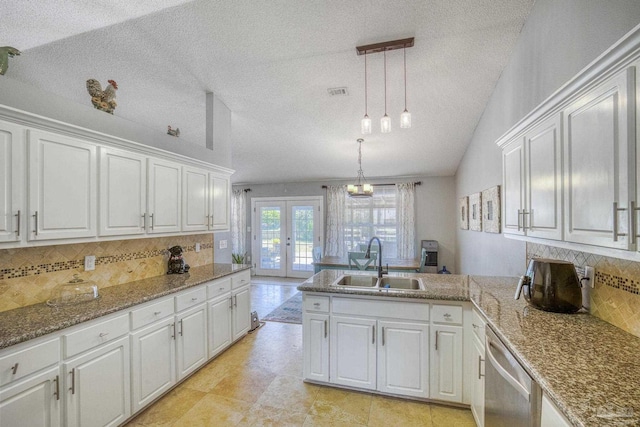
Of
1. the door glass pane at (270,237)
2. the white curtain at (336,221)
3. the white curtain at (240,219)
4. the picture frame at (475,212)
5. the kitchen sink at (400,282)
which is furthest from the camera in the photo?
the white curtain at (240,219)

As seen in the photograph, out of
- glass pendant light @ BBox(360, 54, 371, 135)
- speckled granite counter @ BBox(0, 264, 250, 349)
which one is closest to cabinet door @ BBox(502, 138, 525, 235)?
glass pendant light @ BBox(360, 54, 371, 135)

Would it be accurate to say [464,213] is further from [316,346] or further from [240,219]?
[240,219]

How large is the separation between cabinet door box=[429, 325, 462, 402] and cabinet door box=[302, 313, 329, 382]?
2.75 feet

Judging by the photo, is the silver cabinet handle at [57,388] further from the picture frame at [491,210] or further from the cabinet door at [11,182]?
the picture frame at [491,210]

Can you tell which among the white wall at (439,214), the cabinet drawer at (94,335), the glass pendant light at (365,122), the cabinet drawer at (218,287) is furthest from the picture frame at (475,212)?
the cabinet drawer at (94,335)

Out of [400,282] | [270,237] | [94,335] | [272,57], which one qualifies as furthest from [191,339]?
[270,237]

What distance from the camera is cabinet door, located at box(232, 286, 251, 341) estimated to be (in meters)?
3.22

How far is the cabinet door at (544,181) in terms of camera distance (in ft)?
4.80

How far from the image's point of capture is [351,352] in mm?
2330

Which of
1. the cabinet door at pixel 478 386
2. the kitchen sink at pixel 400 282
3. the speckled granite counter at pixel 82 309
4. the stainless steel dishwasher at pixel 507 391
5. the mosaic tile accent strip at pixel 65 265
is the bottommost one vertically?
the cabinet door at pixel 478 386

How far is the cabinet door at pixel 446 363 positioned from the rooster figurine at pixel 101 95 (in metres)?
3.17

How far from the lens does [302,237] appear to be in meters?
6.88

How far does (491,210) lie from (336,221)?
371 centimetres

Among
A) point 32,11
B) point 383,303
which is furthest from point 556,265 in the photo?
point 32,11
